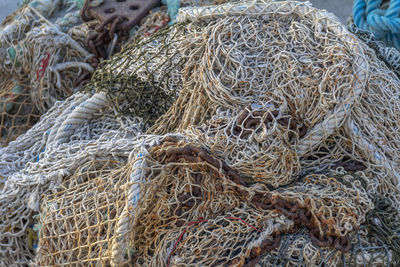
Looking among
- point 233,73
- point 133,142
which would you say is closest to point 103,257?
point 133,142

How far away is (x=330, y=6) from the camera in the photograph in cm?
338

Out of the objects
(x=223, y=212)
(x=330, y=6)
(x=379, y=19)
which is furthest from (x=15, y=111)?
(x=330, y=6)

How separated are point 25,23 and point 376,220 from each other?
203cm

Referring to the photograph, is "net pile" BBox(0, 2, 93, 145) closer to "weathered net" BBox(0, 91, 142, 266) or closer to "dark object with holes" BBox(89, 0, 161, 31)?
"dark object with holes" BBox(89, 0, 161, 31)

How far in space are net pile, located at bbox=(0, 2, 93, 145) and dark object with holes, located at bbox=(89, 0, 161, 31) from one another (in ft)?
0.72

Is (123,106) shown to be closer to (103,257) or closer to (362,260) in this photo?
(103,257)

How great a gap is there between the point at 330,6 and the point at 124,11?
60.4 inches

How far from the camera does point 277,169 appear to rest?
1562 millimetres

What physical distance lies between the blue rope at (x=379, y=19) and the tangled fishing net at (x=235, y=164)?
1.50ft

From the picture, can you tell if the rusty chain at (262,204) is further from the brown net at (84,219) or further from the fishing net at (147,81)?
the fishing net at (147,81)

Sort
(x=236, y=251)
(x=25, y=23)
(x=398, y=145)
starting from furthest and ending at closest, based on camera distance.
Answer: (x=25, y=23) → (x=398, y=145) → (x=236, y=251)

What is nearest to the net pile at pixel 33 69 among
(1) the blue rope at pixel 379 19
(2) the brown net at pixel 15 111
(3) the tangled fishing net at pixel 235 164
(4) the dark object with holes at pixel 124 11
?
(2) the brown net at pixel 15 111

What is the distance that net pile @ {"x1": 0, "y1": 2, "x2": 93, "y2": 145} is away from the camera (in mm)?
2463

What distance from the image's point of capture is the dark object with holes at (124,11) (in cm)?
260
